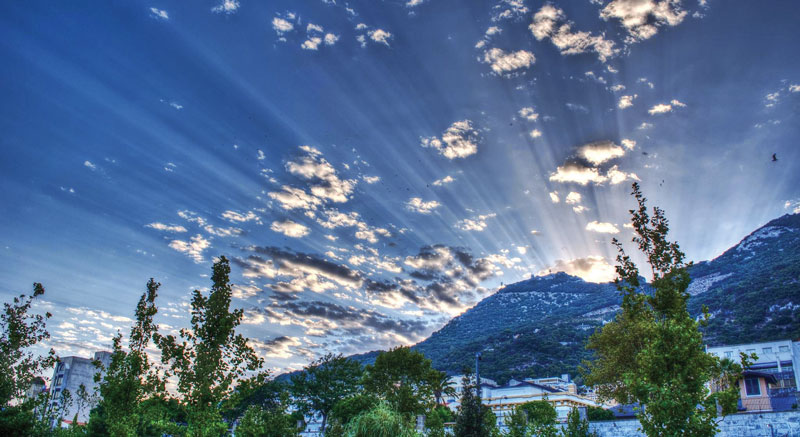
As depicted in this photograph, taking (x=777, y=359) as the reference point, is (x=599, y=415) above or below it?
below

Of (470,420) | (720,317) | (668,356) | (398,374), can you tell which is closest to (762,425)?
(470,420)

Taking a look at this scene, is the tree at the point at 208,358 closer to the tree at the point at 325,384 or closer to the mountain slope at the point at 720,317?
the tree at the point at 325,384

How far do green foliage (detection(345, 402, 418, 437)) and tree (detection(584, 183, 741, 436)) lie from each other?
14.6 m

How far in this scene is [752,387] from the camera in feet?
126

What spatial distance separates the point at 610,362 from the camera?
119 ft

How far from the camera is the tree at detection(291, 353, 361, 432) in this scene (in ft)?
224

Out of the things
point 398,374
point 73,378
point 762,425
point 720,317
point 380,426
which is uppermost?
point 720,317

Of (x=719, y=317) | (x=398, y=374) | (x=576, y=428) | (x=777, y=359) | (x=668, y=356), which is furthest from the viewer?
(x=719, y=317)

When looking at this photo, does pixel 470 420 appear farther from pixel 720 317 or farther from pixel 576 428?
pixel 720 317

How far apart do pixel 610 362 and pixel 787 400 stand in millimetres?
11931

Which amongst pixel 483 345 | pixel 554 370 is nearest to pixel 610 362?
pixel 554 370

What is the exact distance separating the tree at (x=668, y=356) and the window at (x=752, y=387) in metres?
31.9

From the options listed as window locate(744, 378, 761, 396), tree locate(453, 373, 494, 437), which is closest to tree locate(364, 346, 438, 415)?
tree locate(453, 373, 494, 437)

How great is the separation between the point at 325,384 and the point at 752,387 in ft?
173
